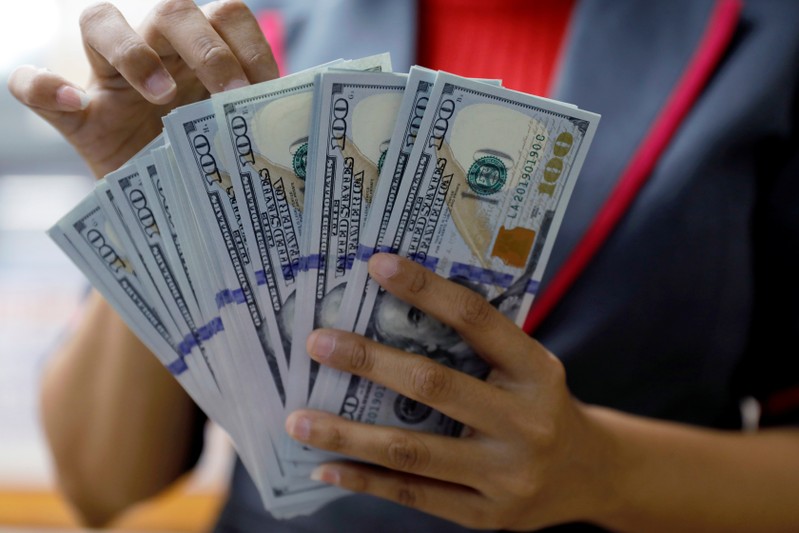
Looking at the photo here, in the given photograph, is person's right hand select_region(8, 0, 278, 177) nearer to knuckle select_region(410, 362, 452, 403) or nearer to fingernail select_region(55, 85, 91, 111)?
fingernail select_region(55, 85, 91, 111)

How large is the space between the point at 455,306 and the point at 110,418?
2.29 ft


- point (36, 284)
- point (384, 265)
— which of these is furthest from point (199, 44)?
point (36, 284)

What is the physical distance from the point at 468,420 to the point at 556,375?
0.10 metres

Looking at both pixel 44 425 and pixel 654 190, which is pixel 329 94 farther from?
pixel 44 425

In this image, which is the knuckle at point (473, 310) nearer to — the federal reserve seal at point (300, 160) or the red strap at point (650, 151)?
the federal reserve seal at point (300, 160)

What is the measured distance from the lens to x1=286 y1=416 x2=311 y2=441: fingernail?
761 mm

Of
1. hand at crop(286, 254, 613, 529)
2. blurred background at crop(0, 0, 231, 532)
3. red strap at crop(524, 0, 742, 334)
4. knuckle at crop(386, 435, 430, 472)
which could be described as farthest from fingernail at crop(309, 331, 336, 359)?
blurred background at crop(0, 0, 231, 532)

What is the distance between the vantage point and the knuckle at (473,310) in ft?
2.34

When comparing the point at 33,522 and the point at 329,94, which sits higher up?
the point at 329,94

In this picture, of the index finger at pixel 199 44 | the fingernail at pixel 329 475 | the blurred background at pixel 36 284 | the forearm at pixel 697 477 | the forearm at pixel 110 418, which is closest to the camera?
the index finger at pixel 199 44

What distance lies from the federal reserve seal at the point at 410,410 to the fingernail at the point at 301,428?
10cm

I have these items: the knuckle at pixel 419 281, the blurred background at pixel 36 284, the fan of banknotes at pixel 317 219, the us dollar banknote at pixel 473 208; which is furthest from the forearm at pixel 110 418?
the blurred background at pixel 36 284

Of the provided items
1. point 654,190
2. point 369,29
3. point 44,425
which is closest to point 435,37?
point 369,29

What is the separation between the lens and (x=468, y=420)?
750 mm
